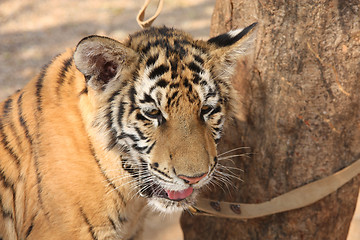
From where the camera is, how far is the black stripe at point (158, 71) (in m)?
1.81

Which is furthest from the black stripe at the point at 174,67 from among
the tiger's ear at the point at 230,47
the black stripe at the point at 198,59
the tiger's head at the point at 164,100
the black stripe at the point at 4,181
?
the black stripe at the point at 4,181

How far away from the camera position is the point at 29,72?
15.8ft

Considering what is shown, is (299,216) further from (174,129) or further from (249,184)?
(174,129)

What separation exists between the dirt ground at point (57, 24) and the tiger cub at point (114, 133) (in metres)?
2.61

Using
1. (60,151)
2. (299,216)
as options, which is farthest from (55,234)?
(299,216)

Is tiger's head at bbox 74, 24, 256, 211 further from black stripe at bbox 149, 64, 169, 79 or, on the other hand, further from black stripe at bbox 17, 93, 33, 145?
black stripe at bbox 17, 93, 33, 145

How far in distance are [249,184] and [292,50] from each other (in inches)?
30.9

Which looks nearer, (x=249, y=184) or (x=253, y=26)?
(x=253, y=26)

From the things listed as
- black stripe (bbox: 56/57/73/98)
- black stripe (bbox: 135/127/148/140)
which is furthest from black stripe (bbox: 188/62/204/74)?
black stripe (bbox: 56/57/73/98)

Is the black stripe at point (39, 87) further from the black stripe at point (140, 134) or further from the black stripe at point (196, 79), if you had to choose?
the black stripe at point (196, 79)

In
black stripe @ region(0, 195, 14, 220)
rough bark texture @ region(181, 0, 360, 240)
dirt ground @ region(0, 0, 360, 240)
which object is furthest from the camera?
dirt ground @ region(0, 0, 360, 240)

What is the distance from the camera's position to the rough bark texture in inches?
79.4

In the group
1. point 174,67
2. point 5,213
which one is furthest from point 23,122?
point 174,67

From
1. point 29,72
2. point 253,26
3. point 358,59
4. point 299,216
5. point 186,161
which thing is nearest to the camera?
point 186,161
